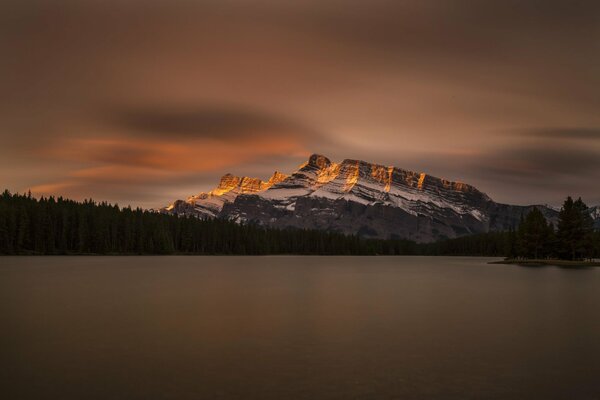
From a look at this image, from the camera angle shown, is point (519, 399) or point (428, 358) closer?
point (519, 399)

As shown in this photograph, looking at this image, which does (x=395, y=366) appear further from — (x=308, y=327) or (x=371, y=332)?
(x=308, y=327)

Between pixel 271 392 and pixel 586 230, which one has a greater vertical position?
Answer: pixel 586 230

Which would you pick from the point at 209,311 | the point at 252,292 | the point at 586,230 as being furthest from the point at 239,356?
the point at 586,230

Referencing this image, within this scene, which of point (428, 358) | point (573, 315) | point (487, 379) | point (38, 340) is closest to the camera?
point (487, 379)

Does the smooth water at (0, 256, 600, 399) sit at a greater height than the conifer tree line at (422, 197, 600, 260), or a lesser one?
Answer: lesser

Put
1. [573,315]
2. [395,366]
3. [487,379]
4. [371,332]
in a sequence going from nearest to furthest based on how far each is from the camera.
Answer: [487,379], [395,366], [371,332], [573,315]

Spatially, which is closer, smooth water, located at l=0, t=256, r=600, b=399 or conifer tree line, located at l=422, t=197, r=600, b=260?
smooth water, located at l=0, t=256, r=600, b=399

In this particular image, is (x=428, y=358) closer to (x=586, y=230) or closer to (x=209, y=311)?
(x=209, y=311)

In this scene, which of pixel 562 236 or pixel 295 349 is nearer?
pixel 295 349

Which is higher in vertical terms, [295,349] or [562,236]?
[562,236]

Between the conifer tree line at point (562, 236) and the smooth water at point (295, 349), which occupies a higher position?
the conifer tree line at point (562, 236)

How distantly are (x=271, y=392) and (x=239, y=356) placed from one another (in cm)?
617

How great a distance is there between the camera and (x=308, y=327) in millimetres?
32562

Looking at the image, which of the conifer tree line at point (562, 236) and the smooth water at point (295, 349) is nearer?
the smooth water at point (295, 349)
